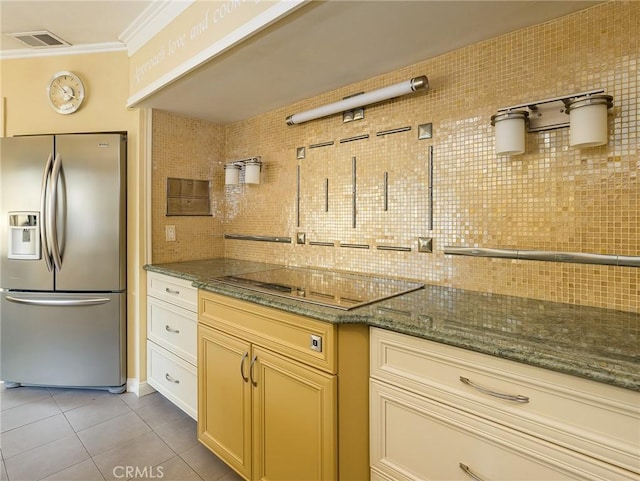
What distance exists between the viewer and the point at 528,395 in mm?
890

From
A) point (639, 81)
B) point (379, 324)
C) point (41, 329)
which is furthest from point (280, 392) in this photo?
point (41, 329)

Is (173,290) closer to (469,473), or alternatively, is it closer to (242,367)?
(242,367)

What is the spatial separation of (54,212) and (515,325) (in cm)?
275

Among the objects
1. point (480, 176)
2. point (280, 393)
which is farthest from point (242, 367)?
point (480, 176)

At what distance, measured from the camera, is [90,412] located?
87.5 inches

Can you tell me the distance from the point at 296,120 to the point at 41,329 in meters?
2.31

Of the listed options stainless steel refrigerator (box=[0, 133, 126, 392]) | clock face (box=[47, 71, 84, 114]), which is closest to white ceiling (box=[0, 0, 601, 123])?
clock face (box=[47, 71, 84, 114])

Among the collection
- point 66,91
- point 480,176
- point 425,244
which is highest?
point 66,91

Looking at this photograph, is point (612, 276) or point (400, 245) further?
point (400, 245)

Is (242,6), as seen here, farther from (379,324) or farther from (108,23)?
(379,324)

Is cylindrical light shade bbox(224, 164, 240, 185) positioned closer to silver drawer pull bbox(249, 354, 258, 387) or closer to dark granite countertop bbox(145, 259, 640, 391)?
dark granite countertop bbox(145, 259, 640, 391)

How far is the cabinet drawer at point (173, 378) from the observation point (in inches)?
78.8

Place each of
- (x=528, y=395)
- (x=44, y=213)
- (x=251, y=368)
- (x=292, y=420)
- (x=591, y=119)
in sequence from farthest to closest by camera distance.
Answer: (x=44, y=213) < (x=251, y=368) < (x=292, y=420) < (x=591, y=119) < (x=528, y=395)

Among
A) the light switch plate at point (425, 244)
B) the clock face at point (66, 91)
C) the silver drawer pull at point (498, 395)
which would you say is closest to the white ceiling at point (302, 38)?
the clock face at point (66, 91)
